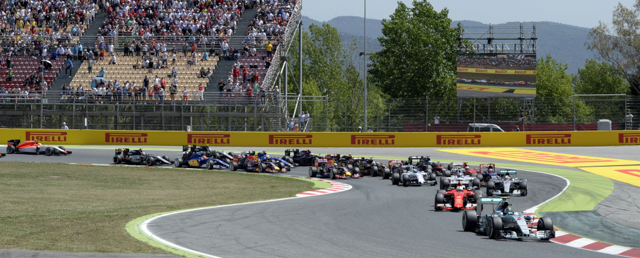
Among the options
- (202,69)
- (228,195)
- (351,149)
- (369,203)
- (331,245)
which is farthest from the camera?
(202,69)

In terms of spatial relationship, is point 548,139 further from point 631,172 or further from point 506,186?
point 506,186

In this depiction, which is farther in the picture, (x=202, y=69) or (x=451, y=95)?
(x=451, y=95)

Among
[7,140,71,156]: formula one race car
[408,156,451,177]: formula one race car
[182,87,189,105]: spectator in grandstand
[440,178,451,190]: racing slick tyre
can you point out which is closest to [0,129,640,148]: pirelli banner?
[182,87,189,105]: spectator in grandstand

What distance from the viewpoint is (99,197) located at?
18.7m

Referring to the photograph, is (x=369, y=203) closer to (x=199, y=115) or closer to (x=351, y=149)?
(x=351, y=149)

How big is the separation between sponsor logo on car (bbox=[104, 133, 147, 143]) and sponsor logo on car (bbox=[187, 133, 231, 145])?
3.10m

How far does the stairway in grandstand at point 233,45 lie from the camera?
45000 mm

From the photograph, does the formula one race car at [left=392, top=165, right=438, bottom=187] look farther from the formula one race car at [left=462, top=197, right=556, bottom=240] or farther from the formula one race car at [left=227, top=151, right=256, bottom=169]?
the formula one race car at [left=462, top=197, right=556, bottom=240]

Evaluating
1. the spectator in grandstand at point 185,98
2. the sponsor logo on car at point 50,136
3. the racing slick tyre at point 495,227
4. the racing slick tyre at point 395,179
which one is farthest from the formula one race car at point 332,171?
the sponsor logo on car at point 50,136

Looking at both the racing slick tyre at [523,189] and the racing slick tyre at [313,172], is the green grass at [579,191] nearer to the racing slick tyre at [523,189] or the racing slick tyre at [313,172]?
the racing slick tyre at [523,189]

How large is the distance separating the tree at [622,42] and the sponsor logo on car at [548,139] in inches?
1350

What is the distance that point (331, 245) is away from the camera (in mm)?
11172

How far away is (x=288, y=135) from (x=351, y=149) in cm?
408

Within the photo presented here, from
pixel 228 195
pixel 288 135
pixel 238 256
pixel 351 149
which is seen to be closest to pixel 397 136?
pixel 351 149
